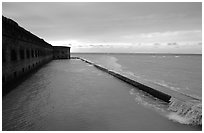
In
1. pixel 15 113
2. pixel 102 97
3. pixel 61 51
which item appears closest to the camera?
pixel 15 113

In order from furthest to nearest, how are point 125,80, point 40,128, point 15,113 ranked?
point 125,80 < point 15,113 < point 40,128

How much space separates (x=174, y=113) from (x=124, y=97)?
7.61 ft

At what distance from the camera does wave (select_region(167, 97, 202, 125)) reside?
4680 mm

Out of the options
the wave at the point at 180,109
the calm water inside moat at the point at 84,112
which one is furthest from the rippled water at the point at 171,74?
the calm water inside moat at the point at 84,112

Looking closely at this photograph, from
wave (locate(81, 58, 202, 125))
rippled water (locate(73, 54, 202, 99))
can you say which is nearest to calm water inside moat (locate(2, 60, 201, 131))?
wave (locate(81, 58, 202, 125))

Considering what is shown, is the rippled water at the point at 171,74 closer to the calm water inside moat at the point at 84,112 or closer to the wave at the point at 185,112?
the wave at the point at 185,112

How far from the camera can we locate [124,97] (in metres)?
7.13

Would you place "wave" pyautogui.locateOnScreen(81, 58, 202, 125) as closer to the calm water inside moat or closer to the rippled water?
the calm water inside moat

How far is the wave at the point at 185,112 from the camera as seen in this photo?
15.4ft

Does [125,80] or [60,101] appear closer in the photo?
[60,101]

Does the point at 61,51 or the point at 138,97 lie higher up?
the point at 61,51

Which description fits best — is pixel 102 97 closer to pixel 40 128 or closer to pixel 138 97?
pixel 138 97

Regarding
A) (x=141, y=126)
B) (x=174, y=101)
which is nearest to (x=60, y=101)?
(x=141, y=126)

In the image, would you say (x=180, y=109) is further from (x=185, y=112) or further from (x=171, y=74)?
(x=171, y=74)
